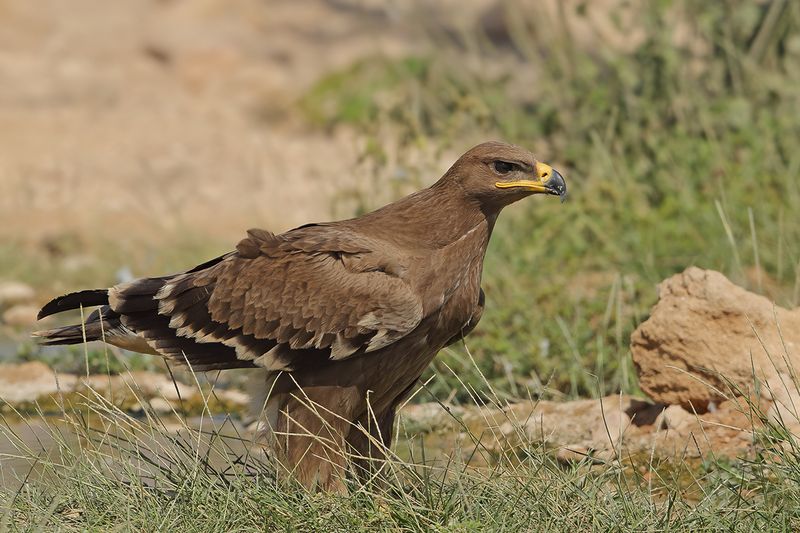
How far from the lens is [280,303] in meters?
4.21

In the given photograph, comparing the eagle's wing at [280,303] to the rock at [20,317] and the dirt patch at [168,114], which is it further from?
the dirt patch at [168,114]

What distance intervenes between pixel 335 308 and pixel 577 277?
2746mm

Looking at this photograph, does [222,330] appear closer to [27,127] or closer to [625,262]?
[625,262]

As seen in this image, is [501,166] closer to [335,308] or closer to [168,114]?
[335,308]

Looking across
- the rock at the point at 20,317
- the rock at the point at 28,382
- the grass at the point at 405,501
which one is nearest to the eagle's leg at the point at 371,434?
the grass at the point at 405,501

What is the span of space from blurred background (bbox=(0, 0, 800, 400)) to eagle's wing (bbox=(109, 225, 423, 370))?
61cm

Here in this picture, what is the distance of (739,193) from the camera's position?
7.02 metres

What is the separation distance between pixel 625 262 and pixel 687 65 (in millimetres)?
2021

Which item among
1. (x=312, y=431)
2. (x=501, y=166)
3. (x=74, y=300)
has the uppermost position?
(x=501, y=166)

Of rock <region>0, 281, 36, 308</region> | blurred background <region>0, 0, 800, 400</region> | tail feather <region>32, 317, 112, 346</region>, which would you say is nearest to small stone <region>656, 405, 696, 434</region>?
blurred background <region>0, 0, 800, 400</region>

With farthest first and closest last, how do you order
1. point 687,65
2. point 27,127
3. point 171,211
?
1. point 27,127
2. point 171,211
3. point 687,65

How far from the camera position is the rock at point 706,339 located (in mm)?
4648

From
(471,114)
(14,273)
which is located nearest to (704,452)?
(471,114)

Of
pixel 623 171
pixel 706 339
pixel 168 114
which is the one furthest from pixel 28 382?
pixel 168 114
